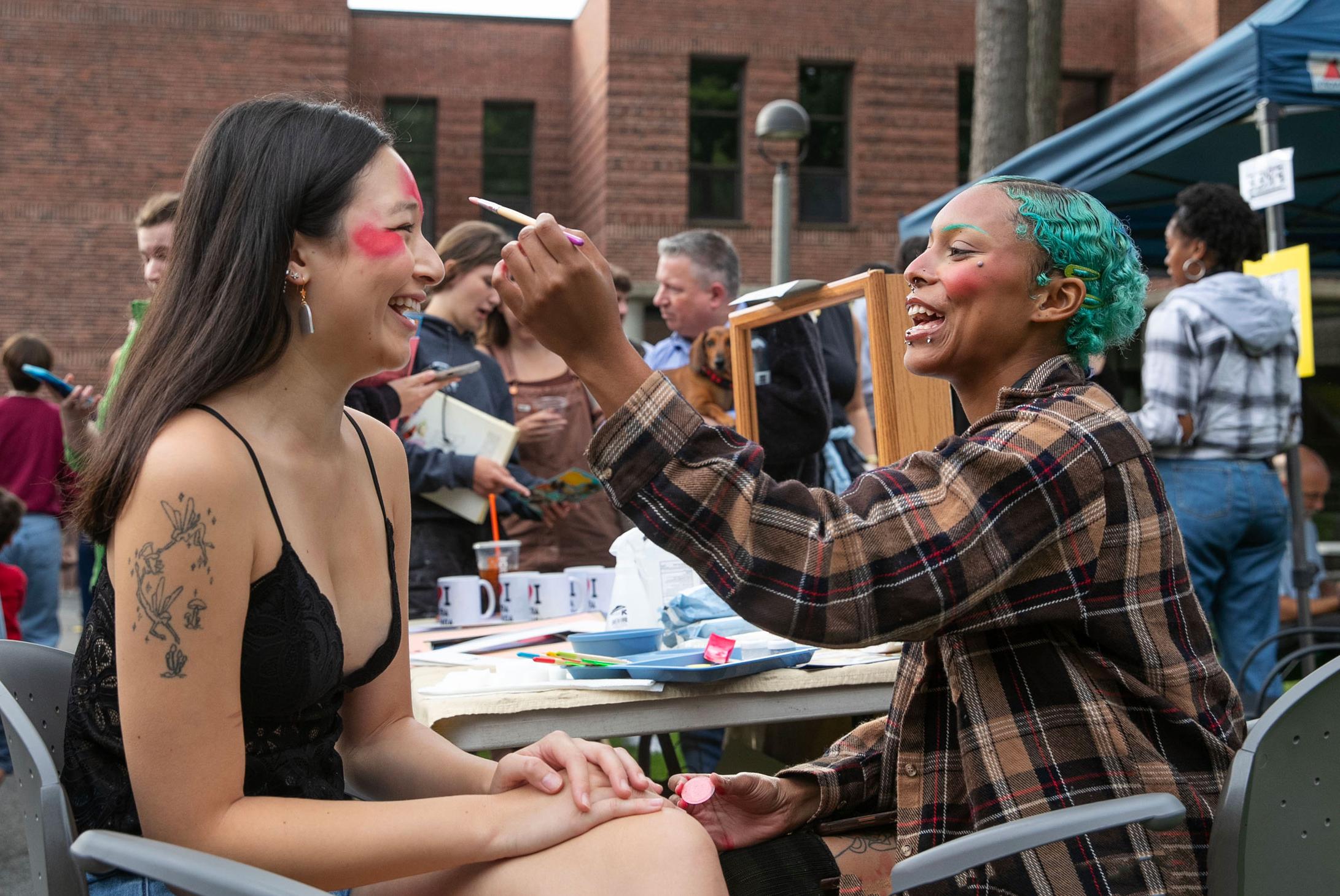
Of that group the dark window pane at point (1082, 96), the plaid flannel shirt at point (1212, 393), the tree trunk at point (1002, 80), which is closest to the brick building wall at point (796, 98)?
the dark window pane at point (1082, 96)

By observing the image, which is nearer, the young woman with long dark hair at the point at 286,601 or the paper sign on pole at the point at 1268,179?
the young woman with long dark hair at the point at 286,601

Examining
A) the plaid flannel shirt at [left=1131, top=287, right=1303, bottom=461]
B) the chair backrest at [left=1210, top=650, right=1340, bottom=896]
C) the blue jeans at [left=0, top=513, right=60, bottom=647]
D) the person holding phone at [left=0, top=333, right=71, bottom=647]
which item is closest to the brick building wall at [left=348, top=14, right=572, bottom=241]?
the person holding phone at [left=0, top=333, right=71, bottom=647]

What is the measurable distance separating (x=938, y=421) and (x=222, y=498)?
5.96ft

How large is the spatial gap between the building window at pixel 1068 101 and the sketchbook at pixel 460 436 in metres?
14.6

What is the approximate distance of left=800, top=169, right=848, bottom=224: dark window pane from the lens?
16.8 meters

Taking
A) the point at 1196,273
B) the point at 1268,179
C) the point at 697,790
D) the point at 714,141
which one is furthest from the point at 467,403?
the point at 714,141

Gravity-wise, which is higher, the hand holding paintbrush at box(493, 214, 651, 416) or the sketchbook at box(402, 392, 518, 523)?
the hand holding paintbrush at box(493, 214, 651, 416)

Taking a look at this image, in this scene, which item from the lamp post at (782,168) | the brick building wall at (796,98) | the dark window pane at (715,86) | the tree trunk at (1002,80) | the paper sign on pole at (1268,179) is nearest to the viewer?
the paper sign on pole at (1268,179)

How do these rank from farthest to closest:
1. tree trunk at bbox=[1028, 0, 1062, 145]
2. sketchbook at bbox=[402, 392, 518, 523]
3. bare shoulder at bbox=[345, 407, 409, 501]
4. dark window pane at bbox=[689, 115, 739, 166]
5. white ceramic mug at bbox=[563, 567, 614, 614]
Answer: dark window pane at bbox=[689, 115, 739, 166] < tree trunk at bbox=[1028, 0, 1062, 145] < sketchbook at bbox=[402, 392, 518, 523] < white ceramic mug at bbox=[563, 567, 614, 614] < bare shoulder at bbox=[345, 407, 409, 501]

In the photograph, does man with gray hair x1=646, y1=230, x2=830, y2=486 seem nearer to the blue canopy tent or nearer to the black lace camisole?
the blue canopy tent

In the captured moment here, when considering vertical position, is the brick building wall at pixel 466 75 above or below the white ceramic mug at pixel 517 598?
above

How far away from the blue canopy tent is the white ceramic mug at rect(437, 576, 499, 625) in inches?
61.4

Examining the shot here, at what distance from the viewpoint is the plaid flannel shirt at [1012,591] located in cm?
142

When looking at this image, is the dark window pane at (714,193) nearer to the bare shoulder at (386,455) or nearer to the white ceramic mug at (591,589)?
the white ceramic mug at (591,589)
